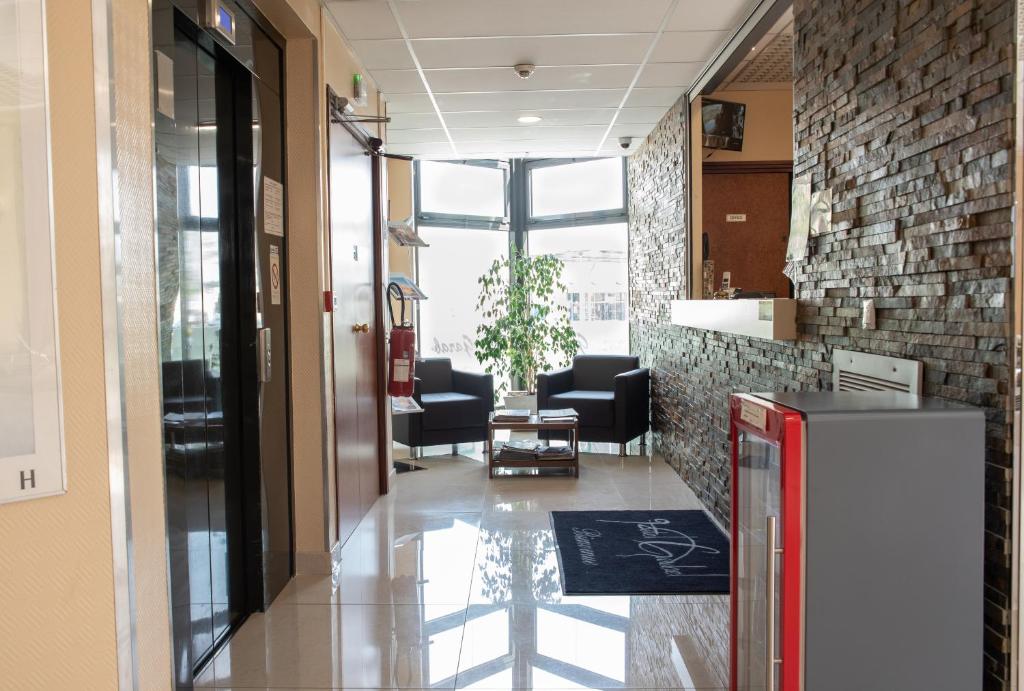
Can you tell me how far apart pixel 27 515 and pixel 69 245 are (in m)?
0.55

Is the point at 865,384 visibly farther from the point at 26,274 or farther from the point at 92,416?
the point at 26,274

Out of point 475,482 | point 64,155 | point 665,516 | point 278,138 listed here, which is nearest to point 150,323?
point 64,155

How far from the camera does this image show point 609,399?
6.42m

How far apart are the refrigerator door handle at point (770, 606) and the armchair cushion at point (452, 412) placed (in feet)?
15.2

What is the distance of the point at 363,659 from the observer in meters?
2.81

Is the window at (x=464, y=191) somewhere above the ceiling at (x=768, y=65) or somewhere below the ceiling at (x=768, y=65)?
below

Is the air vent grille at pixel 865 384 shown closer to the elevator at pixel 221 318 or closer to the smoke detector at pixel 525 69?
the elevator at pixel 221 318

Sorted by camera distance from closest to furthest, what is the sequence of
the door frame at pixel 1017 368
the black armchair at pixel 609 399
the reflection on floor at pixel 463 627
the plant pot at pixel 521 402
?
the door frame at pixel 1017 368 < the reflection on floor at pixel 463 627 < the black armchair at pixel 609 399 < the plant pot at pixel 521 402

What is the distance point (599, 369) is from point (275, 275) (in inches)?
165

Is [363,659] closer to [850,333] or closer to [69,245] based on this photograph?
[69,245]

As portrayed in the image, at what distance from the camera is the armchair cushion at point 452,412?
6.38 m

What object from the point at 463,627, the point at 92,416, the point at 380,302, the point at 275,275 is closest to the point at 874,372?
the point at 463,627

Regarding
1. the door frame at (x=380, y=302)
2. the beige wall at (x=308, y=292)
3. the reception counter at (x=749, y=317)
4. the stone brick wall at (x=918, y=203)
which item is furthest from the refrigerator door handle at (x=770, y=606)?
the door frame at (x=380, y=302)

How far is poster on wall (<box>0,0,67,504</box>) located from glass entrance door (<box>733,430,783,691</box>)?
63.6 inches
